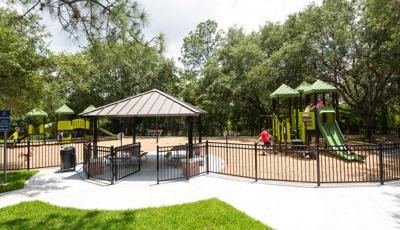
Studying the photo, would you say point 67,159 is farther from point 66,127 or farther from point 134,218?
point 66,127

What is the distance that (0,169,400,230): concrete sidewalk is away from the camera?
479 cm

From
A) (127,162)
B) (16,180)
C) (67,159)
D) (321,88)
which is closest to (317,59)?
(321,88)

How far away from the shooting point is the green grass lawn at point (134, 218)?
4605mm

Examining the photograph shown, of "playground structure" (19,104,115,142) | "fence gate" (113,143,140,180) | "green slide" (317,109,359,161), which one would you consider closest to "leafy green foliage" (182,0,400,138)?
"green slide" (317,109,359,161)

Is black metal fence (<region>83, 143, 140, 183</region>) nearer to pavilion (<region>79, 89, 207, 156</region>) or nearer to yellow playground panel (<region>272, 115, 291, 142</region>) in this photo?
pavilion (<region>79, 89, 207, 156</region>)

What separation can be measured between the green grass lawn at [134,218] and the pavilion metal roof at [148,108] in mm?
3952

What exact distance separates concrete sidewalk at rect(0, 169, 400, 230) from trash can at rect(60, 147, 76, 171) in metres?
1.19

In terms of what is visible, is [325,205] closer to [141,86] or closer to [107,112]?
[107,112]

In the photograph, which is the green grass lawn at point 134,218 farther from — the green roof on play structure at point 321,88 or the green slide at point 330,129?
the green roof on play structure at point 321,88

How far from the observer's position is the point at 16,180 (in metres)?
8.24

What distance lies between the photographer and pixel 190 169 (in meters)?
8.44

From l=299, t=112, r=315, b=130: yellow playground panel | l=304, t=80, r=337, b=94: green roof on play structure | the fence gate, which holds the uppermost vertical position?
l=304, t=80, r=337, b=94: green roof on play structure

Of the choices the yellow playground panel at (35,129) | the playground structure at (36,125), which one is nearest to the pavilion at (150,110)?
the playground structure at (36,125)

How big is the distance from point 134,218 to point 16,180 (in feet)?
20.0
